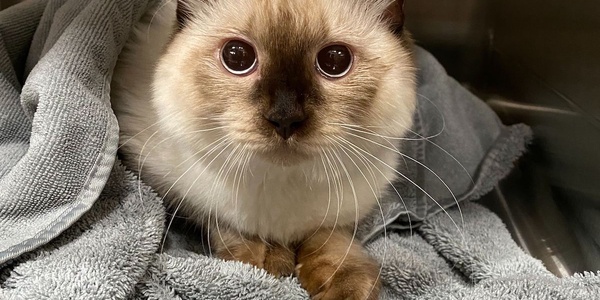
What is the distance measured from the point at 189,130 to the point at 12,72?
508 mm

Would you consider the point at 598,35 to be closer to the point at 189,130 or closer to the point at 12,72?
the point at 189,130

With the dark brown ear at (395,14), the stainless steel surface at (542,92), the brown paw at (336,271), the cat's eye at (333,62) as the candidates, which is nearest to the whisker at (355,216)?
the brown paw at (336,271)

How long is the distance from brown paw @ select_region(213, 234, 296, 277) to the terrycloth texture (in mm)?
46

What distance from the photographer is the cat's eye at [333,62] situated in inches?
36.1

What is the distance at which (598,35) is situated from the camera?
126 cm

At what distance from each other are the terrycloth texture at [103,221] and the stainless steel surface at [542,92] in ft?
0.46

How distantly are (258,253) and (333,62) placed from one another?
394 mm

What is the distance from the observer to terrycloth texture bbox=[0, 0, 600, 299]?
0.91 meters

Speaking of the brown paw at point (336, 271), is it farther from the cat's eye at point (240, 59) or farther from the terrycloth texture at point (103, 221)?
the cat's eye at point (240, 59)

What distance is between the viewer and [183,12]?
3.38 feet

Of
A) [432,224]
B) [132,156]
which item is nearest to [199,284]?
[132,156]

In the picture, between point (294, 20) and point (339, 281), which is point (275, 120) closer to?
point (294, 20)

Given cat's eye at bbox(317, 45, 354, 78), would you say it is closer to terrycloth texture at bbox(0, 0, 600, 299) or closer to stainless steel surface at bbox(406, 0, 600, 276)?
terrycloth texture at bbox(0, 0, 600, 299)

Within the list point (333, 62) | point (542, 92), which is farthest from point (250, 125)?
point (542, 92)
